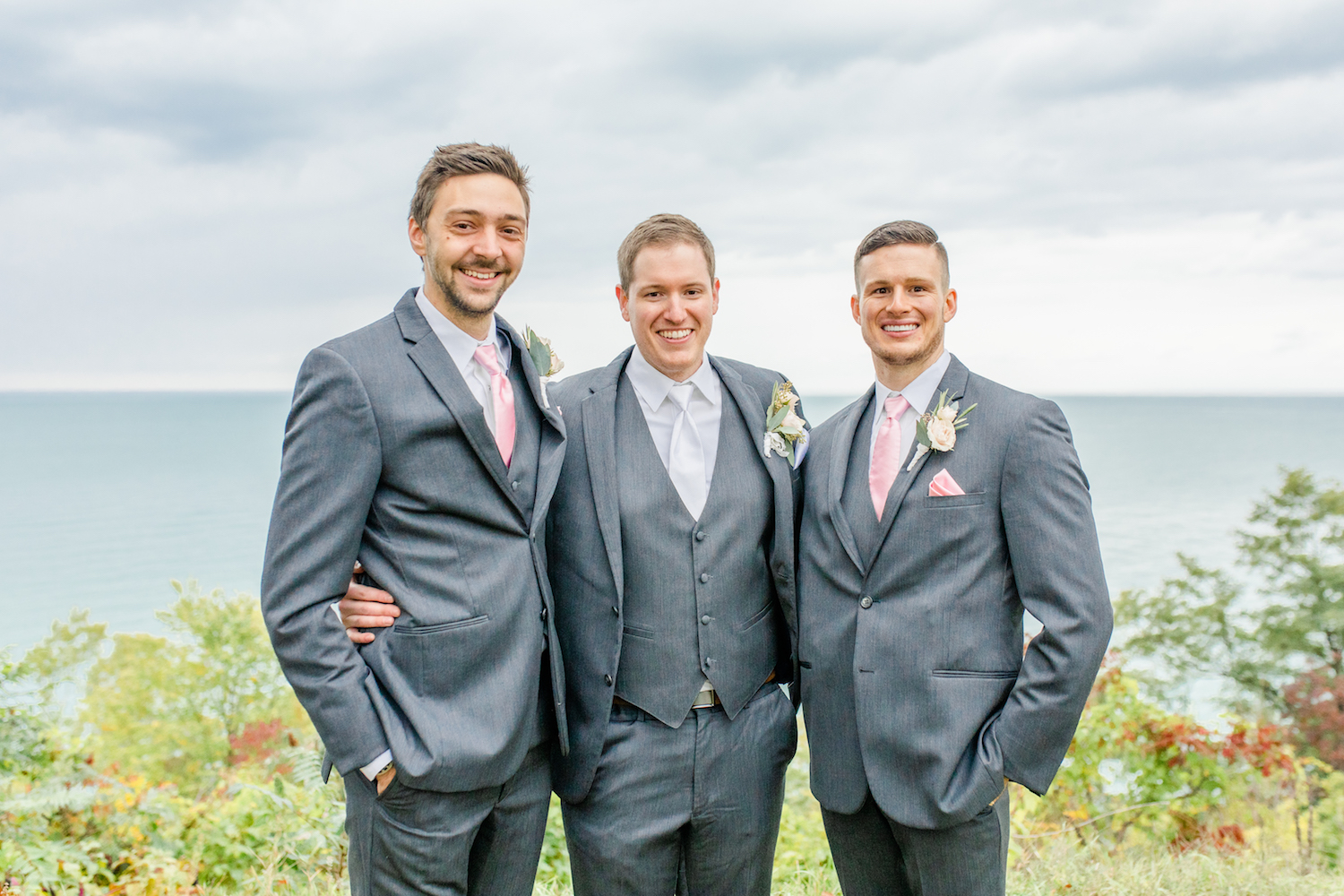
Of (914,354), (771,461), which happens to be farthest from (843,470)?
(914,354)

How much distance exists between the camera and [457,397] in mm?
2365

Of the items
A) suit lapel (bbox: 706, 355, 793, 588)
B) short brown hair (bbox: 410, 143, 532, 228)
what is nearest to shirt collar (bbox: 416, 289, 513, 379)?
short brown hair (bbox: 410, 143, 532, 228)

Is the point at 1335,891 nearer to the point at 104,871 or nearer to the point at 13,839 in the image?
the point at 104,871

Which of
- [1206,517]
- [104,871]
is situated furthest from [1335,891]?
[1206,517]

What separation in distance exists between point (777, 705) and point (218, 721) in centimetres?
811

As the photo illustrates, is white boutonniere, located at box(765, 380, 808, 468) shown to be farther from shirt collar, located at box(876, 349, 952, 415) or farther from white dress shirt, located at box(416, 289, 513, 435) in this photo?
white dress shirt, located at box(416, 289, 513, 435)

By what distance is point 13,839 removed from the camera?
3836 mm

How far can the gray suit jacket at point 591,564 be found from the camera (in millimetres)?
2664

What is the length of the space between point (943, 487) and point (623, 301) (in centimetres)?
120

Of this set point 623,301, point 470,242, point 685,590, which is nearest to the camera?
point 470,242

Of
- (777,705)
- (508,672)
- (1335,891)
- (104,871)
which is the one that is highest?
(508,672)

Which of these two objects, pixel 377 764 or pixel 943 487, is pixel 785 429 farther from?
pixel 377 764

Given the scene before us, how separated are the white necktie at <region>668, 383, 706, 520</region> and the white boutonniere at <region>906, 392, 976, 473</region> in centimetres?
63

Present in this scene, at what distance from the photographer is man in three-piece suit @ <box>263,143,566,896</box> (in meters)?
2.20
